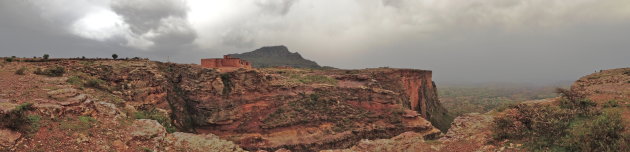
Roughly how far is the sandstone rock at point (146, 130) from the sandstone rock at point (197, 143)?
401 millimetres

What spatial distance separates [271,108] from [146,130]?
49.8 ft

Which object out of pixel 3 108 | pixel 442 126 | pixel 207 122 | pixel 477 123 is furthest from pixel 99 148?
pixel 442 126

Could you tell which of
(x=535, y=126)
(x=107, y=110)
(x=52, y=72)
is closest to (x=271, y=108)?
(x=107, y=110)

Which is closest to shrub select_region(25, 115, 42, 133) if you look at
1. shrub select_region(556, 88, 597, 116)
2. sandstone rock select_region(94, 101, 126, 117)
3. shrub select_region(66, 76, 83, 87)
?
sandstone rock select_region(94, 101, 126, 117)

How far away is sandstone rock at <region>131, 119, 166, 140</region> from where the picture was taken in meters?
9.78

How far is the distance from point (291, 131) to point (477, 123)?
15342mm

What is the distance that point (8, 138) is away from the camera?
6.57 meters

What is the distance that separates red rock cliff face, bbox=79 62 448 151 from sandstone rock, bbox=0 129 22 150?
14.9 metres

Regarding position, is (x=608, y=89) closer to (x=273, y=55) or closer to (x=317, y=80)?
(x=317, y=80)

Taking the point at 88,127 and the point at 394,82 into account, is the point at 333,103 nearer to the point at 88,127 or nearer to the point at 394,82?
the point at 394,82

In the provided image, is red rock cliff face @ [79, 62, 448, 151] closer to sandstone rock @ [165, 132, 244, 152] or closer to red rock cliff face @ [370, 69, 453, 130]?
red rock cliff face @ [370, 69, 453, 130]

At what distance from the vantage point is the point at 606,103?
10500 millimetres

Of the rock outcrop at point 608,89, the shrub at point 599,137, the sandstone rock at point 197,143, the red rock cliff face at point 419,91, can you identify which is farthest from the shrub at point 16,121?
the red rock cliff face at point 419,91

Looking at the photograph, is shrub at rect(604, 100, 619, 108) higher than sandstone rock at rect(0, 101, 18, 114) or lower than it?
higher
